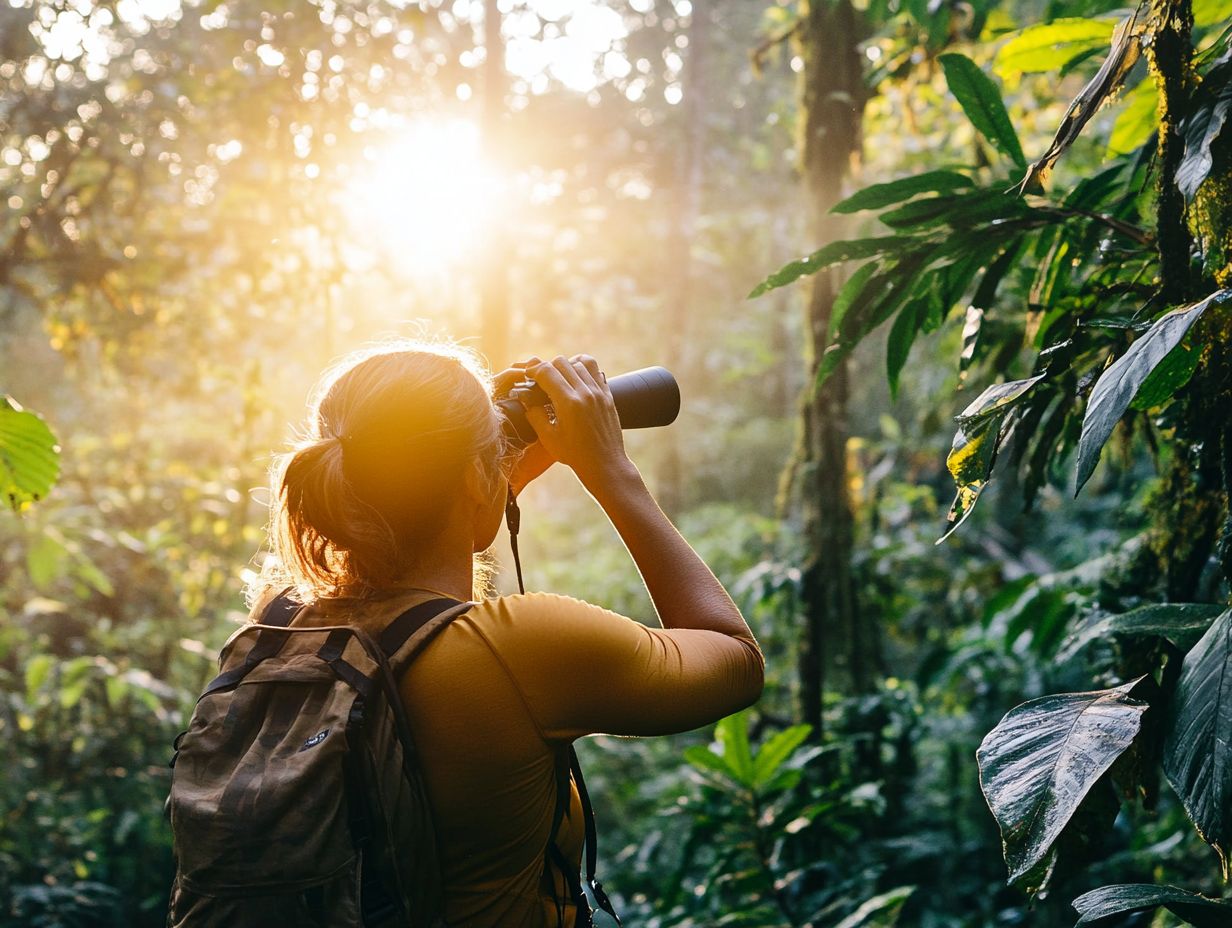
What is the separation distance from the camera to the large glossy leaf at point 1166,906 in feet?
2.91

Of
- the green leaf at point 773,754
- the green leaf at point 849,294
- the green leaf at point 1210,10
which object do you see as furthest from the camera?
the green leaf at point 773,754

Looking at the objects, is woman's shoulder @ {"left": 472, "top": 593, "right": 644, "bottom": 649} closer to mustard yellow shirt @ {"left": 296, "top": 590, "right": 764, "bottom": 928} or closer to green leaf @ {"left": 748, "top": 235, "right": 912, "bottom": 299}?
mustard yellow shirt @ {"left": 296, "top": 590, "right": 764, "bottom": 928}

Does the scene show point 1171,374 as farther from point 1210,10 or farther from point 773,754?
point 773,754

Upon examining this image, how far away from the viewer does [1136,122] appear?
5.04 ft

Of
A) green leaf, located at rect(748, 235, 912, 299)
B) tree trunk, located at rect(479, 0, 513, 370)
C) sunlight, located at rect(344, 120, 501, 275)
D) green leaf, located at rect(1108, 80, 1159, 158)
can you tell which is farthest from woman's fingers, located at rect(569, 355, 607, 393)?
sunlight, located at rect(344, 120, 501, 275)

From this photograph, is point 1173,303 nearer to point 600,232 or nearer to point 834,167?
point 834,167

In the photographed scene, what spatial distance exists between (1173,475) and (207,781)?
1.37 metres

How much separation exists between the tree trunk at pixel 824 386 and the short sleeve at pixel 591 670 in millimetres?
1787

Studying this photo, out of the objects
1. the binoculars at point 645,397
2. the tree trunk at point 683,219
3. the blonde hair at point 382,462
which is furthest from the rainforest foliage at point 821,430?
the tree trunk at point 683,219

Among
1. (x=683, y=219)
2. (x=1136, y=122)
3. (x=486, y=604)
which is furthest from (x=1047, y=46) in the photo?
(x=683, y=219)

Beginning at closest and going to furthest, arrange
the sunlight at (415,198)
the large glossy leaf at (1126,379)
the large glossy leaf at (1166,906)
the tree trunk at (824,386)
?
the large glossy leaf at (1126,379), the large glossy leaf at (1166,906), the tree trunk at (824,386), the sunlight at (415,198)

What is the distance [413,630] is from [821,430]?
195cm

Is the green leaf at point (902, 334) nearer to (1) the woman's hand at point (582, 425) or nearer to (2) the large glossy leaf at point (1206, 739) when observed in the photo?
(1) the woman's hand at point (582, 425)

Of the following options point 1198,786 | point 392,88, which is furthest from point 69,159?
point 1198,786
